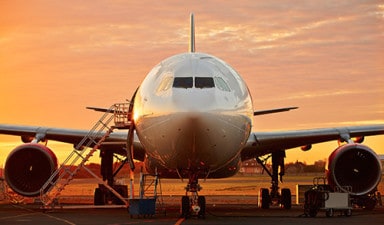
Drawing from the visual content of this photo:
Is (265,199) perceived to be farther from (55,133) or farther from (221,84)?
(221,84)

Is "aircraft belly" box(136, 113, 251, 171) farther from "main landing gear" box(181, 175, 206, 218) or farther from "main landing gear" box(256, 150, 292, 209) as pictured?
"main landing gear" box(256, 150, 292, 209)

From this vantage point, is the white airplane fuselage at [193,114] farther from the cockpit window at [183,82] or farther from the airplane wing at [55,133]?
the airplane wing at [55,133]

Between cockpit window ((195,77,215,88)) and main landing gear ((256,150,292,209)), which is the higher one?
cockpit window ((195,77,215,88))

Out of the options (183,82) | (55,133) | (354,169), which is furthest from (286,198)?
(183,82)

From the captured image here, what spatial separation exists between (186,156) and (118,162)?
460 inches

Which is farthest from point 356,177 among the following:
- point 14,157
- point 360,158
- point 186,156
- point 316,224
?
point 14,157

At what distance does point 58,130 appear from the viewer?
2578 centimetres

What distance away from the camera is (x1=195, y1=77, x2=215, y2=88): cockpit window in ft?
60.5

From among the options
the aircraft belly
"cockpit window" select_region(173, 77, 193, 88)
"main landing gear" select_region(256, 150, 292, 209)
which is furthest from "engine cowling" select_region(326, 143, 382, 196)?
"cockpit window" select_region(173, 77, 193, 88)

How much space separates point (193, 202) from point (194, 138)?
294 centimetres

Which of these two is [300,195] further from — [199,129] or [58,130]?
[199,129]

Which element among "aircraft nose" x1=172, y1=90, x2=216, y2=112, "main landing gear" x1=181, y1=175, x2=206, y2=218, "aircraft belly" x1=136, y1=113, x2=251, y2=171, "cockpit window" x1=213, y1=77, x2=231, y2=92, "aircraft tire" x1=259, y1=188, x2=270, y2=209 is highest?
"cockpit window" x1=213, y1=77, x2=231, y2=92

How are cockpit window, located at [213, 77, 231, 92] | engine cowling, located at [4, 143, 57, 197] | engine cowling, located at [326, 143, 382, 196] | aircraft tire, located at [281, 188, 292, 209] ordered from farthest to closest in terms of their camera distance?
aircraft tire, located at [281, 188, 292, 209] → engine cowling, located at [4, 143, 57, 197] → engine cowling, located at [326, 143, 382, 196] → cockpit window, located at [213, 77, 231, 92]

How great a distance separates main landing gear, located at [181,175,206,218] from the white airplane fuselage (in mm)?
367
